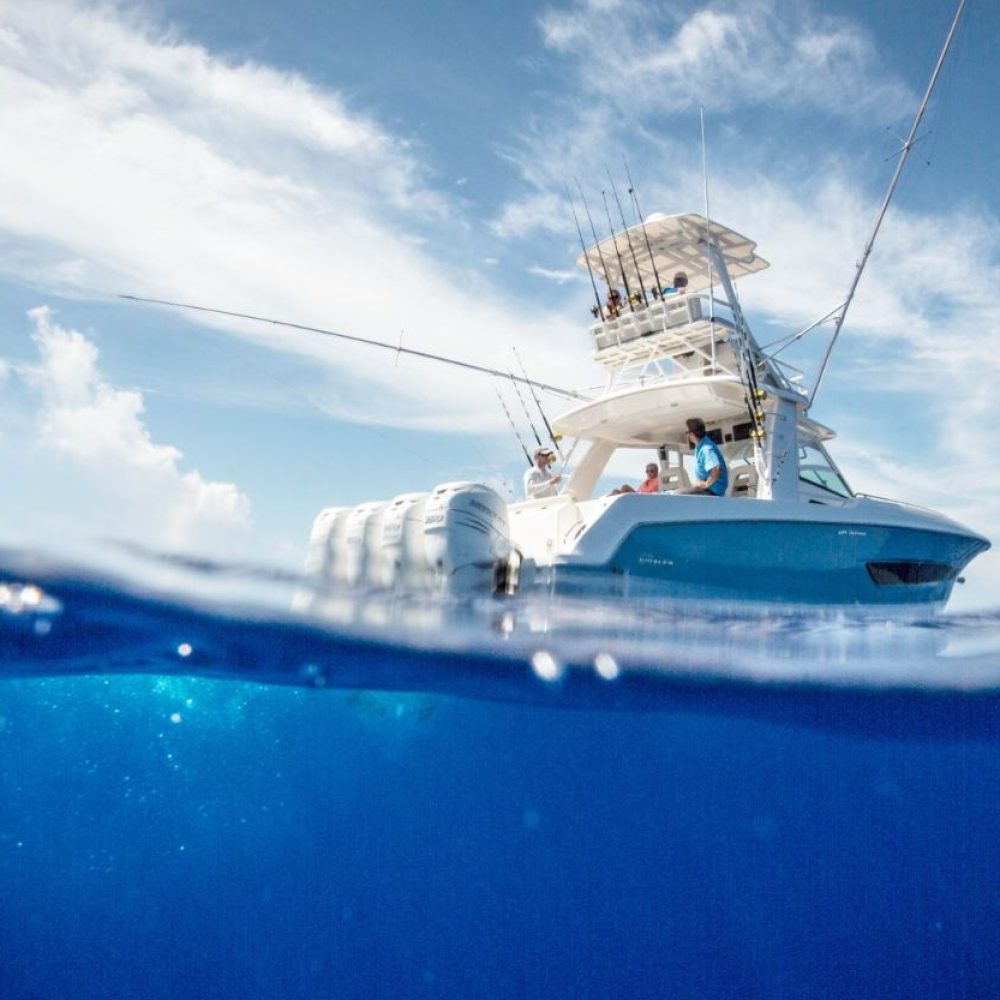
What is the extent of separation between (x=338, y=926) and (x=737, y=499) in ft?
21.5

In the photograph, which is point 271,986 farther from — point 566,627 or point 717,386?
point 717,386

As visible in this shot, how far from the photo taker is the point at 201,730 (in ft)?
31.3

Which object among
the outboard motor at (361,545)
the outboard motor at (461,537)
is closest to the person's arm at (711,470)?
the outboard motor at (461,537)

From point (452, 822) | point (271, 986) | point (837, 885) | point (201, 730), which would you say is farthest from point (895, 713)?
point (201, 730)

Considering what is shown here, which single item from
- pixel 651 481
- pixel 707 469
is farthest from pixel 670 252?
pixel 707 469

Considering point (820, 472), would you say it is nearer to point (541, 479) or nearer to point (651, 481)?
point (651, 481)

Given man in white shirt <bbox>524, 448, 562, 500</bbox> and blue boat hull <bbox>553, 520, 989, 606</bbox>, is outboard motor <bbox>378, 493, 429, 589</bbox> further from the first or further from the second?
man in white shirt <bbox>524, 448, 562, 500</bbox>

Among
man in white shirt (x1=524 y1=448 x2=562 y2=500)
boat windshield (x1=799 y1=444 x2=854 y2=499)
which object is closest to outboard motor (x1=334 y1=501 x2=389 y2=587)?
Answer: man in white shirt (x1=524 y1=448 x2=562 y2=500)

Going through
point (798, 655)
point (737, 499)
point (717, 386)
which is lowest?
point (798, 655)

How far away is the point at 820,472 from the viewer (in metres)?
Answer: 11.5

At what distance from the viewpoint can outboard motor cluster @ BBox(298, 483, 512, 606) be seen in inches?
305

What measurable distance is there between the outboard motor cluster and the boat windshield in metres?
5.28

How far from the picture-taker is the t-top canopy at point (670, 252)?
41.1ft

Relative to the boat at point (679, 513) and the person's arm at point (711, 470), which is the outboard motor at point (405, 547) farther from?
the person's arm at point (711, 470)
